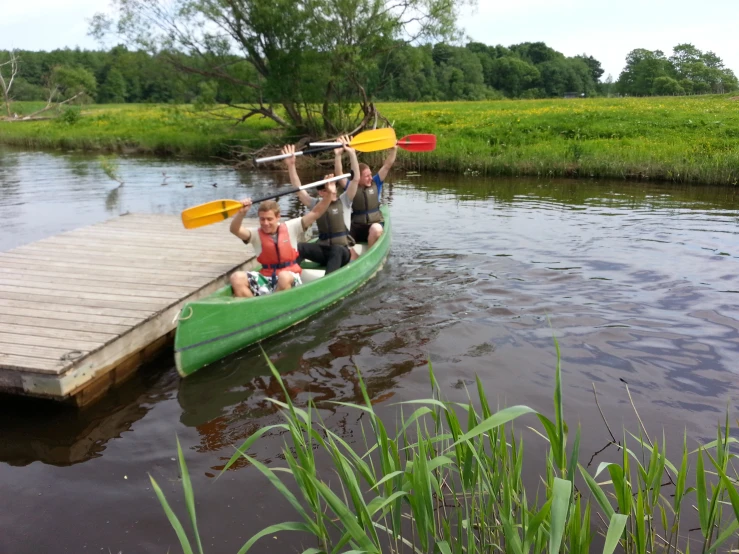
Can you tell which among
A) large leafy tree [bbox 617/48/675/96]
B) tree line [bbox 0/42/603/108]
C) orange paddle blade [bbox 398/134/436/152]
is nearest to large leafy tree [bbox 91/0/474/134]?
tree line [bbox 0/42/603/108]

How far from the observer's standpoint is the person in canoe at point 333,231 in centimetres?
586

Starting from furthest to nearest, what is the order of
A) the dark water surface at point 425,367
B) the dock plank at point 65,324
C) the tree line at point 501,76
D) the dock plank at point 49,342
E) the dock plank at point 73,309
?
1. the tree line at point 501,76
2. the dock plank at point 73,309
3. the dock plank at point 65,324
4. the dock plank at point 49,342
5. the dark water surface at point 425,367

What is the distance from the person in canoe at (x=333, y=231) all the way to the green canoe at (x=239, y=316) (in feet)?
0.68

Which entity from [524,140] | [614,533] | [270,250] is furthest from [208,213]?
[524,140]

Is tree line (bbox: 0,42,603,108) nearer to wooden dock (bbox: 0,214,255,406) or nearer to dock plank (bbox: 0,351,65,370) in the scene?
wooden dock (bbox: 0,214,255,406)

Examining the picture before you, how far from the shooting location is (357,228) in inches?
283

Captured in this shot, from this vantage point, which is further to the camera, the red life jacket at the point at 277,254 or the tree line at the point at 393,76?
the tree line at the point at 393,76

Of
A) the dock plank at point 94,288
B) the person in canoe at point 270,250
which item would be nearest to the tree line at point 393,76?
the person in canoe at point 270,250

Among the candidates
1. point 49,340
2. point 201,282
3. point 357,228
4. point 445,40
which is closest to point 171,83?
point 445,40

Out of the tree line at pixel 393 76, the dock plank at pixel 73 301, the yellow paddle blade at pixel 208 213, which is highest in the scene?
the tree line at pixel 393 76

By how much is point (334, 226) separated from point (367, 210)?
118 cm

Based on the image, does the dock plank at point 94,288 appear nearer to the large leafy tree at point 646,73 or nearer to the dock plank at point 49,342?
the dock plank at point 49,342

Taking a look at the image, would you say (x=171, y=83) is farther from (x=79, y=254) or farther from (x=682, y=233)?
(x=682, y=233)

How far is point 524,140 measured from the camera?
51.5 ft
